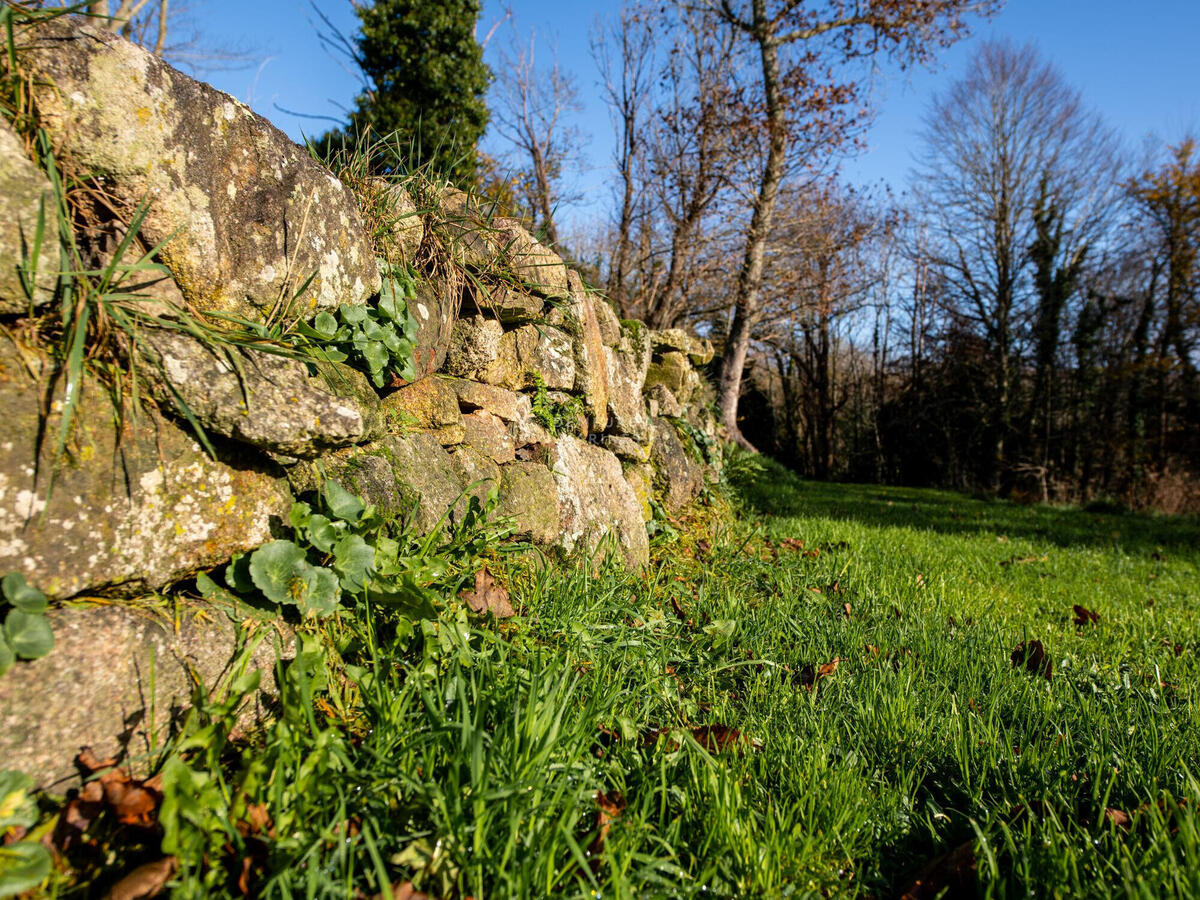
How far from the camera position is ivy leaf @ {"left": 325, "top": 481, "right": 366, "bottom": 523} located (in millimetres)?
1918

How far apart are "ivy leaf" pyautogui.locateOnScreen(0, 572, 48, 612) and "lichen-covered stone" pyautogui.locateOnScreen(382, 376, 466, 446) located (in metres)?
1.26

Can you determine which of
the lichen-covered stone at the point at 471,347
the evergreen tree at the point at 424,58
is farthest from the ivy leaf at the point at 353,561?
the evergreen tree at the point at 424,58

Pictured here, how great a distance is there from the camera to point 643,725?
6.33 feet

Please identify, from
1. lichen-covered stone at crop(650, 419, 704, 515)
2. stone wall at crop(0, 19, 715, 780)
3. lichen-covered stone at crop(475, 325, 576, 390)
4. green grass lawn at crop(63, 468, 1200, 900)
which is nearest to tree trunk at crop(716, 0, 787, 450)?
lichen-covered stone at crop(650, 419, 704, 515)

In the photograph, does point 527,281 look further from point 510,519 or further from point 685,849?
point 685,849

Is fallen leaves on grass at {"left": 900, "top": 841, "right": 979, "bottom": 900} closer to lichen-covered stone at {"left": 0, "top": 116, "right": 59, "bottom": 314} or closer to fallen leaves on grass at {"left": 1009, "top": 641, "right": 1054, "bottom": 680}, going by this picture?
fallen leaves on grass at {"left": 1009, "top": 641, "right": 1054, "bottom": 680}

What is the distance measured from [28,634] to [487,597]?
1.29 m

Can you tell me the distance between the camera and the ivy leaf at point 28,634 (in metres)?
1.26

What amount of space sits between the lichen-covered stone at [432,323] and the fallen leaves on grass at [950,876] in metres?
2.29

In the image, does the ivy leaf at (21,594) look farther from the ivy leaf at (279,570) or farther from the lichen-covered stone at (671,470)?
the lichen-covered stone at (671,470)

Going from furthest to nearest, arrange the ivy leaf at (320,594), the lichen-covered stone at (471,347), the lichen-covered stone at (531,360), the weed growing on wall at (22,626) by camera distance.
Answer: the lichen-covered stone at (531,360) < the lichen-covered stone at (471,347) < the ivy leaf at (320,594) < the weed growing on wall at (22,626)

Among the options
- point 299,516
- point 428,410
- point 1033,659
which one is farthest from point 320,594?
point 1033,659

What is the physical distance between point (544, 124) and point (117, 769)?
620 inches

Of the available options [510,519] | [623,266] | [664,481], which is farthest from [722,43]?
[510,519]
